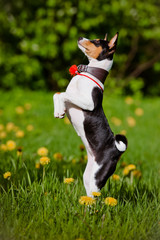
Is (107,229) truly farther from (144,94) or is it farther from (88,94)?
(144,94)

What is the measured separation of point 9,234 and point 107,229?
470 millimetres

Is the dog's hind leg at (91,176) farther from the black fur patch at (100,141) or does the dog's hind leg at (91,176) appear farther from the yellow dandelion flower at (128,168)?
the yellow dandelion flower at (128,168)

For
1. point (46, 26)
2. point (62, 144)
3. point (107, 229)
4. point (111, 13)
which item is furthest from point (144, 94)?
point (107, 229)

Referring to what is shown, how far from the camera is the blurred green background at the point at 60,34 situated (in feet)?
21.1

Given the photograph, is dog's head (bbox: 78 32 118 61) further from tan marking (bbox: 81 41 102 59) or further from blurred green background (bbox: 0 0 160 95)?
blurred green background (bbox: 0 0 160 95)

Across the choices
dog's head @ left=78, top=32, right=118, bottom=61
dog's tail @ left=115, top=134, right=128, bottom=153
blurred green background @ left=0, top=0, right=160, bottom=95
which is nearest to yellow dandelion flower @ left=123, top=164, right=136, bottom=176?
dog's tail @ left=115, top=134, right=128, bottom=153

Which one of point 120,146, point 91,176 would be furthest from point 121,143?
point 91,176

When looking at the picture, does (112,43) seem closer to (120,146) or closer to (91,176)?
(120,146)

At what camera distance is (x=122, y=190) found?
6.39 feet

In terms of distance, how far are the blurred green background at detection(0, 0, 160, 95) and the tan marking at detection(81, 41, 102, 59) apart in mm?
4482

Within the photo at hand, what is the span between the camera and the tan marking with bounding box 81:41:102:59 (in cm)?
152

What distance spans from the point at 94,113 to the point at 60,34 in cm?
552

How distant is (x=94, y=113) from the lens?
4.91 feet

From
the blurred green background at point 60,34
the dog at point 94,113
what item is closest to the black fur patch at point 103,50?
the dog at point 94,113
